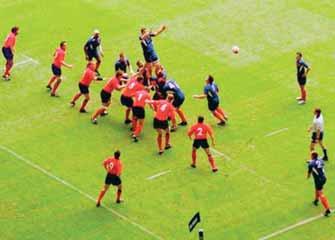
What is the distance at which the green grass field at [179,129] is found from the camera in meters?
35.0

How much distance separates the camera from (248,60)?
46188 millimetres

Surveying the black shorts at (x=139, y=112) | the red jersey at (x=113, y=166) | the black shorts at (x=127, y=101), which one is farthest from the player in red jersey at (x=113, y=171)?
the black shorts at (x=127, y=101)

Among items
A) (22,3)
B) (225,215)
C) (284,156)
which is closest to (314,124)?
(284,156)

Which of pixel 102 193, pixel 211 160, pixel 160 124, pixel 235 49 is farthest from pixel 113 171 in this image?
pixel 235 49

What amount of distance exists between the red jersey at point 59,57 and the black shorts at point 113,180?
889cm

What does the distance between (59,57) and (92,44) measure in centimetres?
215

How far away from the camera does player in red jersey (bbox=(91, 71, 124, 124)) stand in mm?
41062

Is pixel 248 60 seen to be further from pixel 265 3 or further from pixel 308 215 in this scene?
pixel 308 215

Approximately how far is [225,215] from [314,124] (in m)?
4.96

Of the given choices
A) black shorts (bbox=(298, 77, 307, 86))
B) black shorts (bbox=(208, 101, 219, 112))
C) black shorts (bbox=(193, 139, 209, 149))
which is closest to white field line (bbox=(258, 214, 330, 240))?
black shorts (bbox=(193, 139, 209, 149))

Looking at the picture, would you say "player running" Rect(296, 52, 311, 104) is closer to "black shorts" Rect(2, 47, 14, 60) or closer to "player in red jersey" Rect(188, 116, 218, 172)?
"player in red jersey" Rect(188, 116, 218, 172)

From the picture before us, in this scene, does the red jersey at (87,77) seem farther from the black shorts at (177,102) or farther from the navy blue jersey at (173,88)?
the black shorts at (177,102)

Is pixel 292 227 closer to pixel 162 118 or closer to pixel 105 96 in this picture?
pixel 162 118

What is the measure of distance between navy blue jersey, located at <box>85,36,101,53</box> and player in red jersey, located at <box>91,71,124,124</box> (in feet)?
11.8
